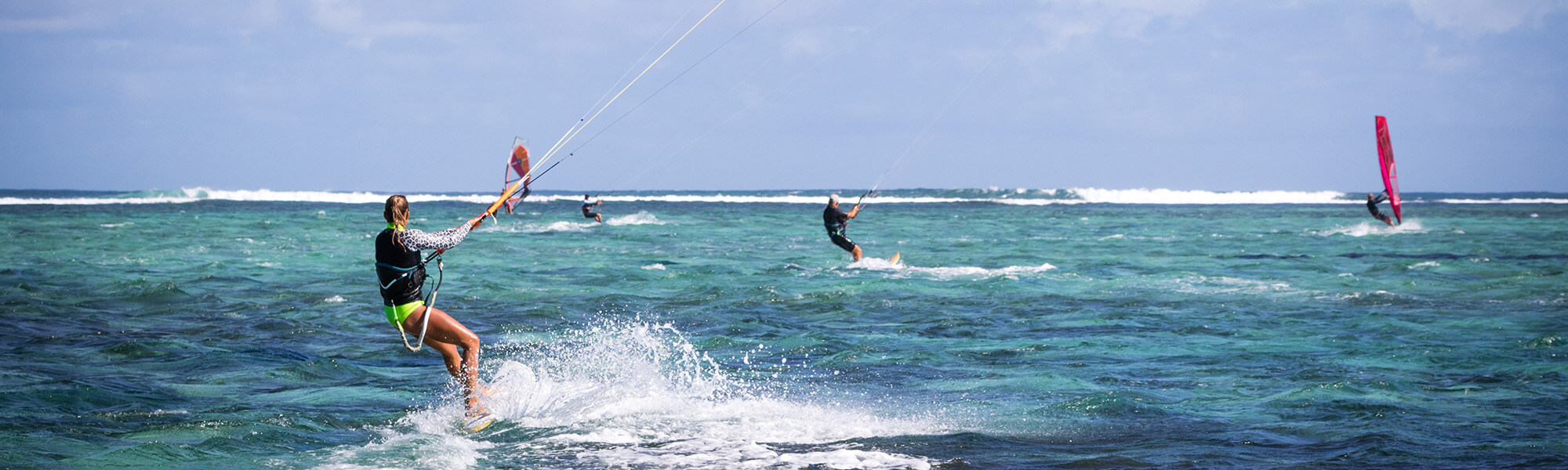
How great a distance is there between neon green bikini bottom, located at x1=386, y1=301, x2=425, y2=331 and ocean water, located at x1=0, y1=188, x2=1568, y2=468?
655 millimetres

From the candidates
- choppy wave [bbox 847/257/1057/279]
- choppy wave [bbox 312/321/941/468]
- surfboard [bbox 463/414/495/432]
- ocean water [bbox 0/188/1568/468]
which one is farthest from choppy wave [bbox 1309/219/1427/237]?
surfboard [bbox 463/414/495/432]

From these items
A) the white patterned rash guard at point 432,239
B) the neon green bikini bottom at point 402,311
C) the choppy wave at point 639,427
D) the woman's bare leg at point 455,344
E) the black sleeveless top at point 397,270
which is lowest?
the choppy wave at point 639,427

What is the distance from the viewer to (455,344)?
7250 millimetres

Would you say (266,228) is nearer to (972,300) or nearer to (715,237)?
(715,237)

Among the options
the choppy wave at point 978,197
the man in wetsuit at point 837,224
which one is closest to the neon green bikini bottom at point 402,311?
the man in wetsuit at point 837,224

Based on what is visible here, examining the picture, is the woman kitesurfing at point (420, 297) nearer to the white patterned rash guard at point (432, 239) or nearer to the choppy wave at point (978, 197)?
the white patterned rash guard at point (432, 239)

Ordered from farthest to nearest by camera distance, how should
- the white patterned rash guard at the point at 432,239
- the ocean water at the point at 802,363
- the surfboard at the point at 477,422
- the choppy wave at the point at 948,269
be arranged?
the choppy wave at the point at 948,269 < the surfboard at the point at 477,422 < the white patterned rash guard at the point at 432,239 < the ocean water at the point at 802,363

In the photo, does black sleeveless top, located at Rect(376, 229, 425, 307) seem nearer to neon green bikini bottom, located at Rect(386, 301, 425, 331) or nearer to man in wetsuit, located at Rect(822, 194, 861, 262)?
neon green bikini bottom, located at Rect(386, 301, 425, 331)

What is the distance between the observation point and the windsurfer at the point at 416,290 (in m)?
6.82

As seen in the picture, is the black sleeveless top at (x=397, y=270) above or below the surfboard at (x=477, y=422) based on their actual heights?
above

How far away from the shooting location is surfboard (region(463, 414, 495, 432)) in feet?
22.9

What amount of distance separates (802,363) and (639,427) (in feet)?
9.28

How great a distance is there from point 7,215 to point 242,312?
126 feet

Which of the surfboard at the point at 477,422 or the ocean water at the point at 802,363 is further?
the surfboard at the point at 477,422
